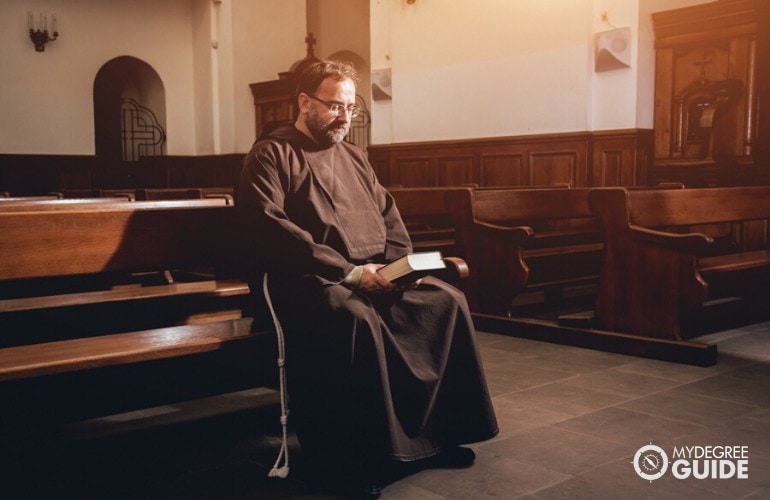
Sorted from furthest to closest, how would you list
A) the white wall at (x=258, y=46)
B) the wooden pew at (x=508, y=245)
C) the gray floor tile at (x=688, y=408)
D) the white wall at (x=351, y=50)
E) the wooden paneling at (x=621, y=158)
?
the white wall at (x=258, y=46) < the white wall at (x=351, y=50) < the wooden paneling at (x=621, y=158) < the wooden pew at (x=508, y=245) < the gray floor tile at (x=688, y=408)

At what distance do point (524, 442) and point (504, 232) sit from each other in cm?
240

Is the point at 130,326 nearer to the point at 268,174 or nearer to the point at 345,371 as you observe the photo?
the point at 268,174

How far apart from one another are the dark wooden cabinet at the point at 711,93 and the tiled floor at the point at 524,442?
4595 millimetres

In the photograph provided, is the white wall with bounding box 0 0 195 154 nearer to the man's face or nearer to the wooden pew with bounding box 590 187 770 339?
the wooden pew with bounding box 590 187 770 339

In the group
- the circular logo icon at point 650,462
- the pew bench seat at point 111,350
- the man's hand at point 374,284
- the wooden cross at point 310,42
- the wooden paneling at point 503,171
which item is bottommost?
the circular logo icon at point 650,462

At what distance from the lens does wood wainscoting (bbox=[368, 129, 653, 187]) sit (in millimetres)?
9258

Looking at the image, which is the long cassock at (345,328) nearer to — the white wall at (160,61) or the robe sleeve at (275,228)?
the robe sleeve at (275,228)

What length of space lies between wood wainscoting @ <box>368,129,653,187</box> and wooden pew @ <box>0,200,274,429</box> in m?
6.47

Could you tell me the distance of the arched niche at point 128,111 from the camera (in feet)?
48.2

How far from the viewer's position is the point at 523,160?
33.4ft

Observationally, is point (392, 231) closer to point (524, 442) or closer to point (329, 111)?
point (329, 111)

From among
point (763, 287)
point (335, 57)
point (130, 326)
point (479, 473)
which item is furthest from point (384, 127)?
point (479, 473)

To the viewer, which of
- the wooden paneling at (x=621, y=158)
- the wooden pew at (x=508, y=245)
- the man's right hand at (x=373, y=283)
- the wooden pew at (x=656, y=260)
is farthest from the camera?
the wooden paneling at (x=621, y=158)

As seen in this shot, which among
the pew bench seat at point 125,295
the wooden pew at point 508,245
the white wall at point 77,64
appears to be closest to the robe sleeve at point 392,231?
the pew bench seat at point 125,295
